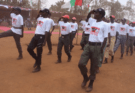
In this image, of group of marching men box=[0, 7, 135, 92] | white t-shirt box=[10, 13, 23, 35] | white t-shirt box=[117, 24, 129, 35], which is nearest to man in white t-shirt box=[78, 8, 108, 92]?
group of marching men box=[0, 7, 135, 92]

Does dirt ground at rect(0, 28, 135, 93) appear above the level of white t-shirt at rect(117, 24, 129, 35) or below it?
→ below

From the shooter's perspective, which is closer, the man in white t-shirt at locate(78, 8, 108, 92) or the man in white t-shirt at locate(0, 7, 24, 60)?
the man in white t-shirt at locate(78, 8, 108, 92)

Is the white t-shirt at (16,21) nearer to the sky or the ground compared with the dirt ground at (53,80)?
nearer to the sky

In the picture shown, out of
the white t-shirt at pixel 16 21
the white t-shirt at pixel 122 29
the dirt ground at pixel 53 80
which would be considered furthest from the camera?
the white t-shirt at pixel 122 29

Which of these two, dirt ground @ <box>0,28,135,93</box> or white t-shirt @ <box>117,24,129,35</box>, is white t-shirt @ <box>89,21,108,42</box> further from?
white t-shirt @ <box>117,24,129,35</box>

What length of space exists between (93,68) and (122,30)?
4625 mm

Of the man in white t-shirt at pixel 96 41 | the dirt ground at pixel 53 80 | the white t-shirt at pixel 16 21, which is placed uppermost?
the white t-shirt at pixel 16 21

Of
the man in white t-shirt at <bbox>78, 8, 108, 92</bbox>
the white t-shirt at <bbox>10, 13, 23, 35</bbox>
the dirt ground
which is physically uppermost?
the white t-shirt at <bbox>10, 13, 23, 35</bbox>

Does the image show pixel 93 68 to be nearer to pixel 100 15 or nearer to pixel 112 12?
pixel 100 15

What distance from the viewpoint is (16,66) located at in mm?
4754

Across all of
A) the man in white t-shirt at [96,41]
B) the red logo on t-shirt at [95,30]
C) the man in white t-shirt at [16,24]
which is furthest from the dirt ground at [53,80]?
the red logo on t-shirt at [95,30]

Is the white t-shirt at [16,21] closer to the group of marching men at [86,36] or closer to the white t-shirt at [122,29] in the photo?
the group of marching men at [86,36]

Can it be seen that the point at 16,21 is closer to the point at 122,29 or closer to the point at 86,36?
the point at 86,36

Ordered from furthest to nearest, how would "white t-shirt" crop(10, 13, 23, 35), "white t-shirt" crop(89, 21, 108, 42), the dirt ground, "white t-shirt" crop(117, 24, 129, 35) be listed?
"white t-shirt" crop(117, 24, 129, 35), "white t-shirt" crop(10, 13, 23, 35), the dirt ground, "white t-shirt" crop(89, 21, 108, 42)
